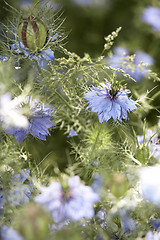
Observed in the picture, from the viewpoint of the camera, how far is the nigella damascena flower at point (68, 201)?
37cm

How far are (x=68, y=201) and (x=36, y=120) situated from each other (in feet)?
0.68

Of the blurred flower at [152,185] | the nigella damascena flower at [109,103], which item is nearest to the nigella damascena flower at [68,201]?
the blurred flower at [152,185]

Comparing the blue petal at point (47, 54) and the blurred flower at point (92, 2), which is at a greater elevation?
the blurred flower at point (92, 2)

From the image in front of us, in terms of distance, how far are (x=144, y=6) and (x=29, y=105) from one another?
69 centimetres

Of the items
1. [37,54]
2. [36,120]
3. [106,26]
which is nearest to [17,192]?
[36,120]

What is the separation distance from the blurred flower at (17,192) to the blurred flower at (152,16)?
646 mm

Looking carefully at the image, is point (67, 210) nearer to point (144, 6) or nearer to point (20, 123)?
point (20, 123)

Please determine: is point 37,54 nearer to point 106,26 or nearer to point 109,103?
point 109,103

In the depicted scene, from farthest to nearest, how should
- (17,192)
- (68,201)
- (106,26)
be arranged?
(106,26), (17,192), (68,201)

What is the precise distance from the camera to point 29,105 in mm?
553

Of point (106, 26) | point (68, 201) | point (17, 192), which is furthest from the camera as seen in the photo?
point (106, 26)

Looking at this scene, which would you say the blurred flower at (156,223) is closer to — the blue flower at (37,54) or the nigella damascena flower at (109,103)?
the nigella damascena flower at (109,103)

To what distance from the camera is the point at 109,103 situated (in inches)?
21.7

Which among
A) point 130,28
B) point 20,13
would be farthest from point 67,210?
point 130,28
